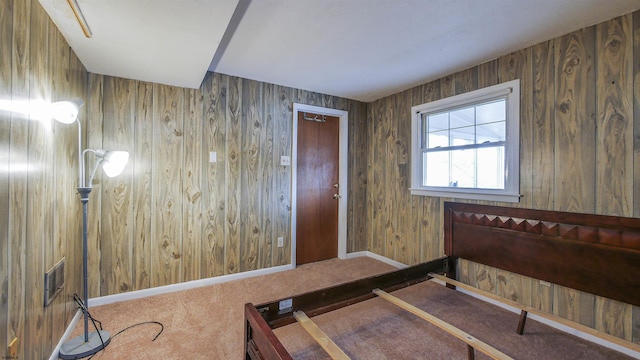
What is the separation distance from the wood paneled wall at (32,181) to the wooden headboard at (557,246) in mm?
3243

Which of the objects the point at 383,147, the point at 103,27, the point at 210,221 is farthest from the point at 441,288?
the point at 103,27

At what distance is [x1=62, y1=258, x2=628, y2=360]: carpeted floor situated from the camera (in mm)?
1816

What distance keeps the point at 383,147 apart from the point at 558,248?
2.23m

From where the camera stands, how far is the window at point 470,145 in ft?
7.92

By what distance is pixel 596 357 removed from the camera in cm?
178

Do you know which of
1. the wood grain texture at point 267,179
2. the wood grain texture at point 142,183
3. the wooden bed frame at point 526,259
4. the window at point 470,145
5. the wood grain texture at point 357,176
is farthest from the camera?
the wood grain texture at point 357,176

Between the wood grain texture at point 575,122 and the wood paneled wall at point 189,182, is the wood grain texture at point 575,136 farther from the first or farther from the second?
the wood paneled wall at point 189,182

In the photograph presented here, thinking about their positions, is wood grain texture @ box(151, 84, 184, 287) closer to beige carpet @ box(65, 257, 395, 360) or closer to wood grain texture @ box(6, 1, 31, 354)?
beige carpet @ box(65, 257, 395, 360)

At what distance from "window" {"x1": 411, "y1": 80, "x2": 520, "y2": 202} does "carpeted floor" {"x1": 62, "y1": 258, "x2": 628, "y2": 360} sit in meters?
1.08

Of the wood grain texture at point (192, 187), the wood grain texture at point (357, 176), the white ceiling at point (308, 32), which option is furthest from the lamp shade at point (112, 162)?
the wood grain texture at point (357, 176)

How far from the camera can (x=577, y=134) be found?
204cm

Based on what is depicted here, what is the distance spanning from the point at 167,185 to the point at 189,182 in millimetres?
209

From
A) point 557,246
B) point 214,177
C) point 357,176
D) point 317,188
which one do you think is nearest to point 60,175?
point 214,177

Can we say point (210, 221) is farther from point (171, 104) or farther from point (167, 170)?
point (171, 104)
